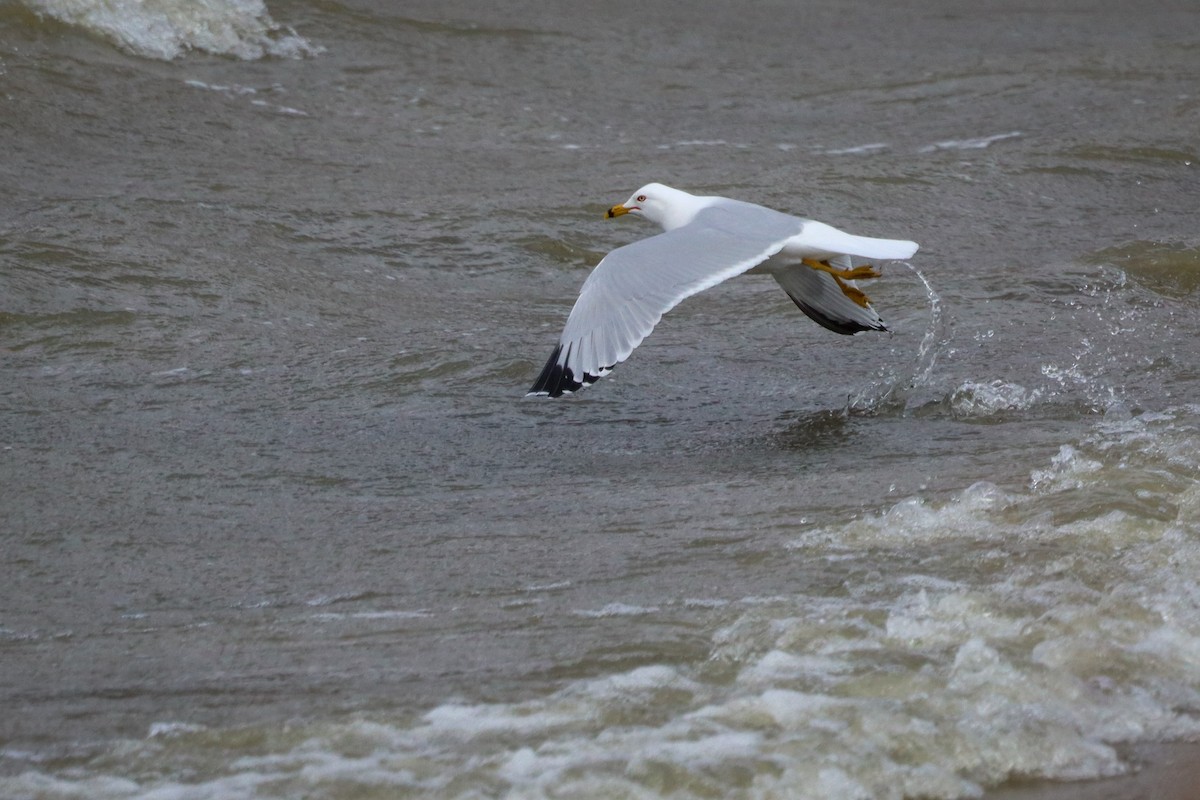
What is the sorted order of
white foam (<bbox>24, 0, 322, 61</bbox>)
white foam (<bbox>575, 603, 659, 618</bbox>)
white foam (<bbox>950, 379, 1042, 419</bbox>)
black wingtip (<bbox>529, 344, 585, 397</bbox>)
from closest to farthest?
white foam (<bbox>575, 603, 659, 618</bbox>) → black wingtip (<bbox>529, 344, 585, 397</bbox>) → white foam (<bbox>950, 379, 1042, 419</bbox>) → white foam (<bbox>24, 0, 322, 61</bbox>)

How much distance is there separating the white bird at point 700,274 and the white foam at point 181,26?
4.75 meters

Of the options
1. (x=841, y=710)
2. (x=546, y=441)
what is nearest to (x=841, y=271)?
(x=546, y=441)

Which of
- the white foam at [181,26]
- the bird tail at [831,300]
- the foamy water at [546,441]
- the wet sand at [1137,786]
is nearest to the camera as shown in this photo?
the wet sand at [1137,786]

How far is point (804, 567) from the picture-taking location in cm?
337

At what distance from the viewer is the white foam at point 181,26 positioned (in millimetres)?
8883

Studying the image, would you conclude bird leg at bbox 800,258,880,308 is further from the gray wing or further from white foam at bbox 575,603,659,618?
white foam at bbox 575,603,659,618

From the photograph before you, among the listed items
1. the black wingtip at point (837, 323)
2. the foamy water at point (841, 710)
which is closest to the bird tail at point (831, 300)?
the black wingtip at point (837, 323)

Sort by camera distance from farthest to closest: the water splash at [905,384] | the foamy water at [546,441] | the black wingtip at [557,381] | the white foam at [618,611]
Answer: the water splash at [905,384] → the black wingtip at [557,381] → the white foam at [618,611] → the foamy water at [546,441]

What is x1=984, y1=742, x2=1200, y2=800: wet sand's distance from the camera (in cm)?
254

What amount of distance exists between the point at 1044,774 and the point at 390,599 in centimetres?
142

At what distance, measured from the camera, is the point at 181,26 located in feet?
30.3

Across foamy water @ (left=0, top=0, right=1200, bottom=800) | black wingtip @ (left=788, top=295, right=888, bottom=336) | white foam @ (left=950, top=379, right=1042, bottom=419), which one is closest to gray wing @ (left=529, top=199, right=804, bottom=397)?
foamy water @ (left=0, top=0, right=1200, bottom=800)

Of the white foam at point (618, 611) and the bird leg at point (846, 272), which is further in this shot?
the bird leg at point (846, 272)

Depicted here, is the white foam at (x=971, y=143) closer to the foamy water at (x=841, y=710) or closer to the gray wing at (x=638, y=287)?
the gray wing at (x=638, y=287)
